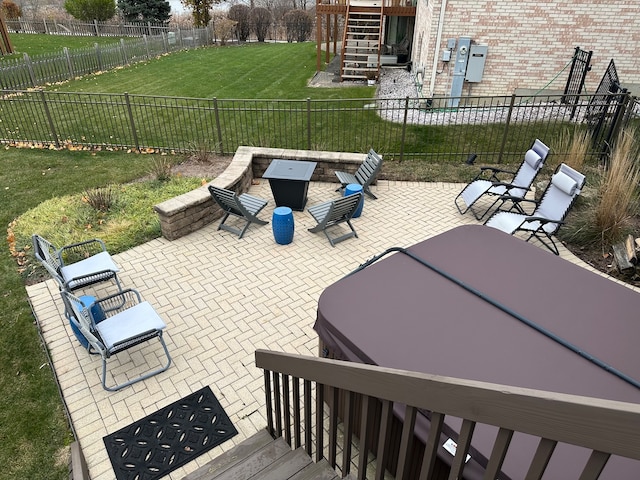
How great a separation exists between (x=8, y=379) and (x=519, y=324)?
481cm

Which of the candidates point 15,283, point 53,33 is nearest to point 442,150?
point 15,283

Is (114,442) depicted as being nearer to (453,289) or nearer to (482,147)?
(453,289)

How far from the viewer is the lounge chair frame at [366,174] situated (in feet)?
24.8

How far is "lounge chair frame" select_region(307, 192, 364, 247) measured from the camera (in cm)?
628

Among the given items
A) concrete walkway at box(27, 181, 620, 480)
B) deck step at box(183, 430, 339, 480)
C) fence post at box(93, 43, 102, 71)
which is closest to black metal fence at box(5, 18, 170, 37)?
fence post at box(93, 43, 102, 71)

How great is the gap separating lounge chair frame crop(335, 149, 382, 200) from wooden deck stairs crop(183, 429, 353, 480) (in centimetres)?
500

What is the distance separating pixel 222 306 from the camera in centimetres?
546

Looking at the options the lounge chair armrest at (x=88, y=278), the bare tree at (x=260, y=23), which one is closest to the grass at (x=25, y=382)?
the lounge chair armrest at (x=88, y=278)

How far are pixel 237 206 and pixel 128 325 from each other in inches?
105

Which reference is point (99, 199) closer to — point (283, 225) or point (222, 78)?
point (283, 225)

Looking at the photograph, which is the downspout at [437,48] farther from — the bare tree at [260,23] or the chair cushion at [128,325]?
the bare tree at [260,23]

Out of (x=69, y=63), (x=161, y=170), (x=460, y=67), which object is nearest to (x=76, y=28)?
(x=69, y=63)

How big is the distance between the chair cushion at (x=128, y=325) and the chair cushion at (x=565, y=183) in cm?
553

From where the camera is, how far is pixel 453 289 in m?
3.76
